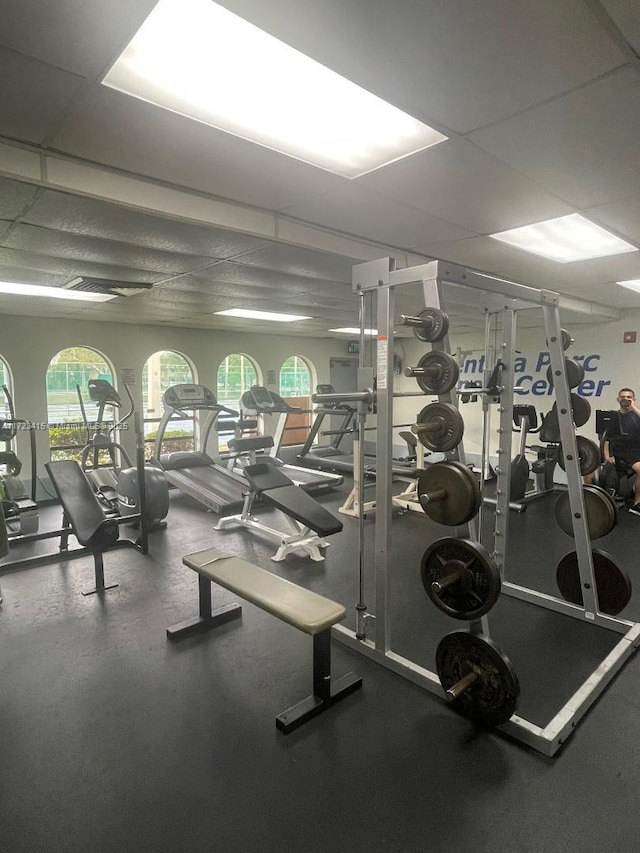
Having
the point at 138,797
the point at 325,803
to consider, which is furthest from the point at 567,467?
the point at 138,797

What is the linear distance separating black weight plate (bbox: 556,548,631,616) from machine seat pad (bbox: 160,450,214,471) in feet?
14.5

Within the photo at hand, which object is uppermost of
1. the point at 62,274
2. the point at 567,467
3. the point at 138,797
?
the point at 62,274

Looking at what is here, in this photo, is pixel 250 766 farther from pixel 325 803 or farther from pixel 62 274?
pixel 62 274

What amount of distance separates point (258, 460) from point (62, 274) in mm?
2778

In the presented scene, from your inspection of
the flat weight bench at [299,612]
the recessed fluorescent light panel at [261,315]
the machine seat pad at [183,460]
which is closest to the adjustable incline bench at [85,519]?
the flat weight bench at [299,612]

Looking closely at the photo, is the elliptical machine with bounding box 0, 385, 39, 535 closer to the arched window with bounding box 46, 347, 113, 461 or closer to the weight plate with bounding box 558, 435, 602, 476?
the arched window with bounding box 46, 347, 113, 461

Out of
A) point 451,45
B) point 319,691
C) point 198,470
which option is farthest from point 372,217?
point 198,470

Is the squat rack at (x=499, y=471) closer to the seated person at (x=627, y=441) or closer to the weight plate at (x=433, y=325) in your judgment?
the weight plate at (x=433, y=325)

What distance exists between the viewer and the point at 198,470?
6000 millimetres

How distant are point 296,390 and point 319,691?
22.0 feet

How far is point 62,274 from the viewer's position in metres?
3.54

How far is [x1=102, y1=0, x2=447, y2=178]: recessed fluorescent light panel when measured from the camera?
1.24 m

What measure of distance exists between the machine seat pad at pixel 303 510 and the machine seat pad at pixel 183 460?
7.56ft

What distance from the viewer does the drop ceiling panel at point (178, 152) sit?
1560 millimetres
